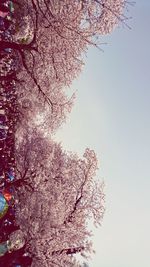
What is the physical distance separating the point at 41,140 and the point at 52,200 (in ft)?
13.7

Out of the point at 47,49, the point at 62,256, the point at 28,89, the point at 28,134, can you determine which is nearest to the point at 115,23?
the point at 47,49

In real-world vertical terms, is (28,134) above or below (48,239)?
above

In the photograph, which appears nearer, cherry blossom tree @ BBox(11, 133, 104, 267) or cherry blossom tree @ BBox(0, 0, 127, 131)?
cherry blossom tree @ BBox(0, 0, 127, 131)

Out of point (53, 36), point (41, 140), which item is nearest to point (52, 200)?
point (41, 140)

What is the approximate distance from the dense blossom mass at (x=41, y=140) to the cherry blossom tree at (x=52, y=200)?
0.14 feet

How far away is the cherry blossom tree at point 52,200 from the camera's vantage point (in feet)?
63.9

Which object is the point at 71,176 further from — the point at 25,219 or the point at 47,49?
the point at 47,49

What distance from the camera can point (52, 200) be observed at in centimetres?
2075

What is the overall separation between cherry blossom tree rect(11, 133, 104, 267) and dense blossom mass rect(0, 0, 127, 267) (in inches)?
1.7

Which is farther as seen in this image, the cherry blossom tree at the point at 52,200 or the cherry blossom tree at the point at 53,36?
the cherry blossom tree at the point at 52,200

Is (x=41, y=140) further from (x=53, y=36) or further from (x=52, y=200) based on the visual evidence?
(x=53, y=36)

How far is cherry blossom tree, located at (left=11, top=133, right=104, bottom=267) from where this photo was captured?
19.5 meters

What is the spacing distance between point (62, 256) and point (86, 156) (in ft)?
18.9

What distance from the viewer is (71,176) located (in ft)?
75.5
